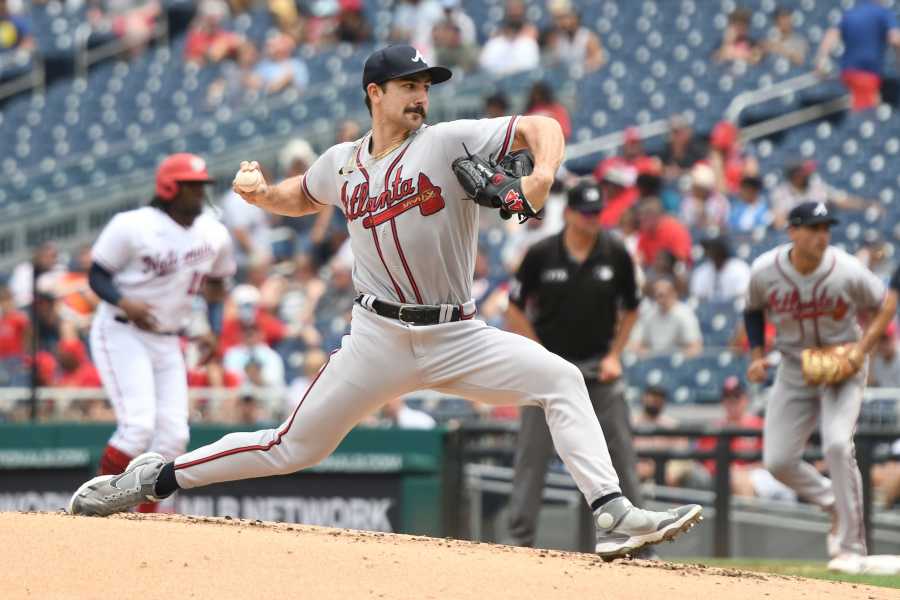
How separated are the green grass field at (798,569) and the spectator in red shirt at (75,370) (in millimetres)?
5019

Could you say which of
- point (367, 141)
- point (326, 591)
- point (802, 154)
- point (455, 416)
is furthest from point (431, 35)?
point (326, 591)

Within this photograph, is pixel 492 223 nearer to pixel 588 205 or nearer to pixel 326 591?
pixel 588 205

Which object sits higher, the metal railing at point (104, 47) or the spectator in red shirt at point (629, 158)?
the metal railing at point (104, 47)

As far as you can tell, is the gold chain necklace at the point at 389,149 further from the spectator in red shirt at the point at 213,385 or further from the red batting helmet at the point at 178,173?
the spectator in red shirt at the point at 213,385

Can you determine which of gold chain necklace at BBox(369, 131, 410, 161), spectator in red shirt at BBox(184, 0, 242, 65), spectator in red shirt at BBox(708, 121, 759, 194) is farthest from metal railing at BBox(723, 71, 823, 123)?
gold chain necklace at BBox(369, 131, 410, 161)

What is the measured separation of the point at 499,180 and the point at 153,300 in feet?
10.9

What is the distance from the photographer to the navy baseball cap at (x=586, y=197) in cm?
839

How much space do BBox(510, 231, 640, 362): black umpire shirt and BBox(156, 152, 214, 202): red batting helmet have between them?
5.73 feet

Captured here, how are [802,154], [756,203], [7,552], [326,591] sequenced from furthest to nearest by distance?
1. [802,154]
2. [756,203]
3. [7,552]
4. [326,591]

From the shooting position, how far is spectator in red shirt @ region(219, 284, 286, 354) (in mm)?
13039

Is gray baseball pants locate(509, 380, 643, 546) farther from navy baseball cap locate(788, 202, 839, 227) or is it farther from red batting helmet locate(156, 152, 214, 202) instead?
red batting helmet locate(156, 152, 214, 202)

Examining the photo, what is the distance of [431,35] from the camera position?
18.1 m

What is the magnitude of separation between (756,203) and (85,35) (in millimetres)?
11484

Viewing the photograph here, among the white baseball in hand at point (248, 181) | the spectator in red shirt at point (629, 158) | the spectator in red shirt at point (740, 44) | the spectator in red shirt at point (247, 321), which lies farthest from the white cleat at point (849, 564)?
the spectator in red shirt at point (740, 44)
